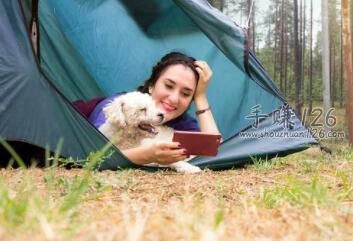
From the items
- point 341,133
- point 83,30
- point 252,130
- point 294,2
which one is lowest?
point 341,133

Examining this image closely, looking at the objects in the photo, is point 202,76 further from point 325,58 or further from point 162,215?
point 325,58

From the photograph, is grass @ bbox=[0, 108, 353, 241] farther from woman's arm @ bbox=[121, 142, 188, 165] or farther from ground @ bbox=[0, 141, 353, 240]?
woman's arm @ bbox=[121, 142, 188, 165]

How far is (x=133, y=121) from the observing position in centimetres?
297

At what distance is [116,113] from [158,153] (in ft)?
1.29

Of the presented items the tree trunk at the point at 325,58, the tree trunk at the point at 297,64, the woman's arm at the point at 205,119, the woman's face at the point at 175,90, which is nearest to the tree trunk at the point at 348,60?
the tree trunk at the point at 325,58

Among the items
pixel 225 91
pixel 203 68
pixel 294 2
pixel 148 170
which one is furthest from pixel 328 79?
pixel 148 170

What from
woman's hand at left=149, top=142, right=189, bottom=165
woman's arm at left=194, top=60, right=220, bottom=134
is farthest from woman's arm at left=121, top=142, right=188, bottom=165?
woman's arm at left=194, top=60, right=220, bottom=134

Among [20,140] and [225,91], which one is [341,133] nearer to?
[225,91]

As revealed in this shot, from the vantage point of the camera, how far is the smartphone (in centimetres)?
256

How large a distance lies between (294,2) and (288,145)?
4.71 meters

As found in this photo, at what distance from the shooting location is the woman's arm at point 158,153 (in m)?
2.63

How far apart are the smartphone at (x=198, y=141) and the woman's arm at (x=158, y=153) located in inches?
1.3

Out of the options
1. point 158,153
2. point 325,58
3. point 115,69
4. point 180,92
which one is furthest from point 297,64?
point 158,153

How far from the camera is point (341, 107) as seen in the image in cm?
731
